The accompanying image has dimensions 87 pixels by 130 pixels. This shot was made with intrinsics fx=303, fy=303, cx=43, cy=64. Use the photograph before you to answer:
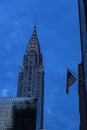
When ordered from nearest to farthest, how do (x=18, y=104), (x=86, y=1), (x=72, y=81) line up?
1. (x=72, y=81)
2. (x=86, y=1)
3. (x=18, y=104)

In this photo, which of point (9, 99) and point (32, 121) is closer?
point (32, 121)

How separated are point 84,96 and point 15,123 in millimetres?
97799

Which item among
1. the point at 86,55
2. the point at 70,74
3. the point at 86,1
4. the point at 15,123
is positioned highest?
the point at 86,1

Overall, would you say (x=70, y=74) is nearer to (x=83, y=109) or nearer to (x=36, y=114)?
(x=83, y=109)

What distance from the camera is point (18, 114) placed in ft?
499

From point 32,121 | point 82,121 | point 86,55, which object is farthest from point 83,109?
point 32,121

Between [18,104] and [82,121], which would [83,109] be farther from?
[18,104]

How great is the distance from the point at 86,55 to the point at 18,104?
109 meters

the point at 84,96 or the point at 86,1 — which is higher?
the point at 86,1

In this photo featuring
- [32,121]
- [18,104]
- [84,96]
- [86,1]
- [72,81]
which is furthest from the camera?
[18,104]

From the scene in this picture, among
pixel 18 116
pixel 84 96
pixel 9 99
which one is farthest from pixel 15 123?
pixel 84 96

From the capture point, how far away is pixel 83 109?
54.1 meters

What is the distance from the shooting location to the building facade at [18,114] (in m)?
147

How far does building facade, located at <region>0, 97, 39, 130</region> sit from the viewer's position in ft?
483
